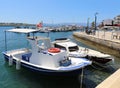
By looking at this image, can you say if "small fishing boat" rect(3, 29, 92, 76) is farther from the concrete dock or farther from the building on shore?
the building on shore

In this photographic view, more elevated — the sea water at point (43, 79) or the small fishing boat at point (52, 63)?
the small fishing boat at point (52, 63)

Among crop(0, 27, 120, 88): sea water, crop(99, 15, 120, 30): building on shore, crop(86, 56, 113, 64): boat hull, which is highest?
crop(99, 15, 120, 30): building on shore

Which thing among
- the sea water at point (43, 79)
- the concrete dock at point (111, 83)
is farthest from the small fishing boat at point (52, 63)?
the concrete dock at point (111, 83)

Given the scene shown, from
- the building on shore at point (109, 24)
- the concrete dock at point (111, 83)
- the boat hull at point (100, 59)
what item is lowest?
the boat hull at point (100, 59)

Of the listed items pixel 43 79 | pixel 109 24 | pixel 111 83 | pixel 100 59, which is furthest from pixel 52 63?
pixel 109 24

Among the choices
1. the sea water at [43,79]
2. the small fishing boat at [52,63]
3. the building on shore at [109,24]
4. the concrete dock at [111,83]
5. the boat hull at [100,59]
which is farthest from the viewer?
the building on shore at [109,24]

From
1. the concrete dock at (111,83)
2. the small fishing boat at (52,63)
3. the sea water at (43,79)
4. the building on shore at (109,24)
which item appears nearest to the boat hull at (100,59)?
the sea water at (43,79)

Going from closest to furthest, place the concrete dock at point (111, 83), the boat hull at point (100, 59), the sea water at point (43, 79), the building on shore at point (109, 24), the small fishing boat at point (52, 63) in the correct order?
the concrete dock at point (111, 83), the small fishing boat at point (52, 63), the sea water at point (43, 79), the boat hull at point (100, 59), the building on shore at point (109, 24)

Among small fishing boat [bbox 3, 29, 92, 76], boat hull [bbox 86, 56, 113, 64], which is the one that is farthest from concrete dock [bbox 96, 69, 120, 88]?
boat hull [bbox 86, 56, 113, 64]

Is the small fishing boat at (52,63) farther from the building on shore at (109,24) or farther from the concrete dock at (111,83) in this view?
the building on shore at (109,24)

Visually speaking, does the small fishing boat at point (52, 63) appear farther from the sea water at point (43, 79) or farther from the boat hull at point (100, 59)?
the boat hull at point (100, 59)

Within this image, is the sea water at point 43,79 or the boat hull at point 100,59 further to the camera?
the boat hull at point 100,59

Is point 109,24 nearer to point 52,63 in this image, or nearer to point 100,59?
point 100,59

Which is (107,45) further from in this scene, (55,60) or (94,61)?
(55,60)
